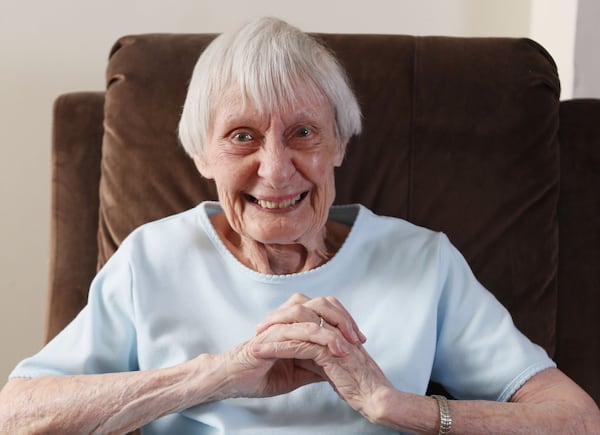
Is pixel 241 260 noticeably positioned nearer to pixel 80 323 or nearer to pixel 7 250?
pixel 80 323

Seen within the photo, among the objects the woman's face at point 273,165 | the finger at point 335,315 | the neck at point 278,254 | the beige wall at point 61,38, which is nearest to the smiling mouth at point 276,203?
the woman's face at point 273,165

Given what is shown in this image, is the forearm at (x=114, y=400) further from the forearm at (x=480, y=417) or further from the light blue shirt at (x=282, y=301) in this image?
the forearm at (x=480, y=417)

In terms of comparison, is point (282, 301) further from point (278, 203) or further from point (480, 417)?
point (480, 417)

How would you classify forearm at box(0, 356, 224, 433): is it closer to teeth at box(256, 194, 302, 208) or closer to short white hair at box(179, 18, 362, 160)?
teeth at box(256, 194, 302, 208)

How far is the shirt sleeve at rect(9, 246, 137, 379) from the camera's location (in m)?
1.47

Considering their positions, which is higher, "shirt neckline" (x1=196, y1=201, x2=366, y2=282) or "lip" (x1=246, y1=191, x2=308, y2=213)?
"lip" (x1=246, y1=191, x2=308, y2=213)

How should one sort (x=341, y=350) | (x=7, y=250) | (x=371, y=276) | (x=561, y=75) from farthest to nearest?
(x=7, y=250), (x=561, y=75), (x=371, y=276), (x=341, y=350)

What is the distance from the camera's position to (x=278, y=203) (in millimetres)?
1479

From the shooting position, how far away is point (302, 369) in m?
1.40

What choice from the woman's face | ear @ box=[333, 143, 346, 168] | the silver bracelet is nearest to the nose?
the woman's face

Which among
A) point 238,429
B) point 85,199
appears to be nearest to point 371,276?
point 238,429

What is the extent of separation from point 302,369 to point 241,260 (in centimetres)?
27

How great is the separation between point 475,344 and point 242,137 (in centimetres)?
56

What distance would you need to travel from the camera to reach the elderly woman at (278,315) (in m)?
1.35
